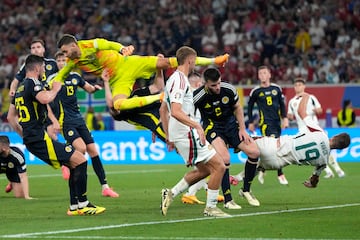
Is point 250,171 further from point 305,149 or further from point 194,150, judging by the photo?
point 194,150

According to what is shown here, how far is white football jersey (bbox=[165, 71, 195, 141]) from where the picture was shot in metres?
12.5

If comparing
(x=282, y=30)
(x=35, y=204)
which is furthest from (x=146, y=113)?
(x=282, y=30)

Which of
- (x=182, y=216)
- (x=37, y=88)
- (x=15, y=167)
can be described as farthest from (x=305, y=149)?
(x=15, y=167)

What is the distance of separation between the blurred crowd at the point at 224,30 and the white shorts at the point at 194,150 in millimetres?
17361

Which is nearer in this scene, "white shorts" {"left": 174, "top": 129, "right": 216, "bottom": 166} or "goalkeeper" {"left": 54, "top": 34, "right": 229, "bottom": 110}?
"white shorts" {"left": 174, "top": 129, "right": 216, "bottom": 166}

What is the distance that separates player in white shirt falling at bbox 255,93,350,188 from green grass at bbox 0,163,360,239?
0.63m

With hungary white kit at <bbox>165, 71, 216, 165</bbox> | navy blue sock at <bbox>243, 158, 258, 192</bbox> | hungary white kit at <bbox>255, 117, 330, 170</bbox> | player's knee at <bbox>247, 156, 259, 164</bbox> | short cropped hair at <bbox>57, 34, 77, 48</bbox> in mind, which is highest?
short cropped hair at <bbox>57, 34, 77, 48</bbox>

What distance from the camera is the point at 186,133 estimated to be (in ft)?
42.0

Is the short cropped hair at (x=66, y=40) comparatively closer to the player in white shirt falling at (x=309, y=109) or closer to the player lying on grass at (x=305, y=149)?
the player lying on grass at (x=305, y=149)

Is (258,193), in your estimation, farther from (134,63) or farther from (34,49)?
(34,49)

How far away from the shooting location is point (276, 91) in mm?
20672

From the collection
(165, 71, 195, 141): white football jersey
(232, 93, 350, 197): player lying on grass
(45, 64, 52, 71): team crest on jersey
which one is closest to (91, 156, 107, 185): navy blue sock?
(45, 64, 52, 71): team crest on jersey

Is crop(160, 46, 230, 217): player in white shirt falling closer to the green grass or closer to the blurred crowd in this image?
the green grass

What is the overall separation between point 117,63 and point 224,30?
17647mm
